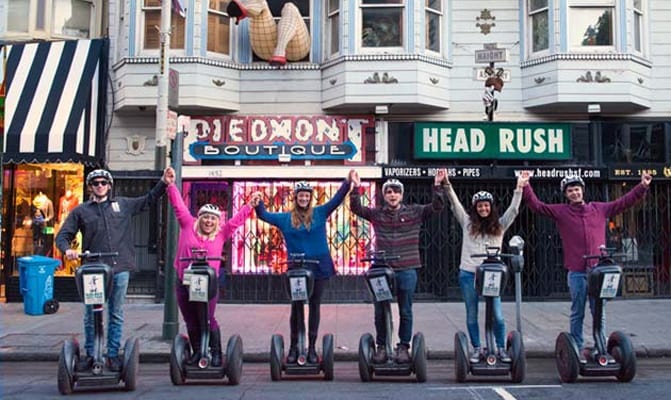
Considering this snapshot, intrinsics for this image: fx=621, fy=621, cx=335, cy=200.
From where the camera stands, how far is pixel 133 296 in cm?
1230

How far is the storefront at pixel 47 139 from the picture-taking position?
11.5m

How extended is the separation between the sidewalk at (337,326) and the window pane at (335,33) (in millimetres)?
5230

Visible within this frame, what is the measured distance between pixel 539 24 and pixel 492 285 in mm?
8382

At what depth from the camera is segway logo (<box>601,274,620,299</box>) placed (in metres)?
6.07

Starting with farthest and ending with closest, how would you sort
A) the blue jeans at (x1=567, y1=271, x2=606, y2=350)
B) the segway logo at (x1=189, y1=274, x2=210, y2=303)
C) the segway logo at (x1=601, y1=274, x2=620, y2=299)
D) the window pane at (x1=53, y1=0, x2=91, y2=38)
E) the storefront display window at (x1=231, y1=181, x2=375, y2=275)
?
the window pane at (x1=53, y1=0, x2=91, y2=38) → the storefront display window at (x1=231, y1=181, x2=375, y2=275) → the blue jeans at (x1=567, y1=271, x2=606, y2=350) → the segway logo at (x1=601, y1=274, x2=620, y2=299) → the segway logo at (x1=189, y1=274, x2=210, y2=303)

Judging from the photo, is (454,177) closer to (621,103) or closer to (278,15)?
(621,103)

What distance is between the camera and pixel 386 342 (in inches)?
249

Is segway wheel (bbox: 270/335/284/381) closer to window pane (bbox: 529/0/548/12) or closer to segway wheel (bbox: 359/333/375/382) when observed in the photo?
segway wheel (bbox: 359/333/375/382)

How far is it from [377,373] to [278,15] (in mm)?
8770

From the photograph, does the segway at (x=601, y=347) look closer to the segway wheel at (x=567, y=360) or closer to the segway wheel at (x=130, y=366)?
the segway wheel at (x=567, y=360)

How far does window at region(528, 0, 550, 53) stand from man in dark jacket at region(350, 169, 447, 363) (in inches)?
296

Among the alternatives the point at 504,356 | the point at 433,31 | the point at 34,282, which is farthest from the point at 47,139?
the point at 504,356

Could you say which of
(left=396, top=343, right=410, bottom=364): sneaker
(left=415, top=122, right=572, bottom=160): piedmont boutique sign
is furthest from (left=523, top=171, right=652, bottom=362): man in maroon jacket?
(left=415, top=122, right=572, bottom=160): piedmont boutique sign

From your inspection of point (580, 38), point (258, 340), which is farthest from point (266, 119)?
point (580, 38)
